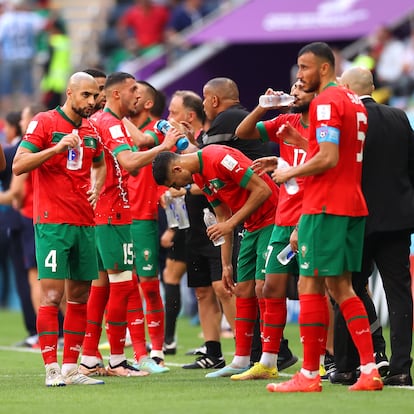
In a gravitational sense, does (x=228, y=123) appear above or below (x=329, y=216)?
above

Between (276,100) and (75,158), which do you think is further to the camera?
(75,158)

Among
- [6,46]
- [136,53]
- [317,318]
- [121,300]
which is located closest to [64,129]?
[121,300]

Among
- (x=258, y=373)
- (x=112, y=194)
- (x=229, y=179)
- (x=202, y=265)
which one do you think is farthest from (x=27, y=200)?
(x=258, y=373)

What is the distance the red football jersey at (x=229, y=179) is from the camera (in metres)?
9.22

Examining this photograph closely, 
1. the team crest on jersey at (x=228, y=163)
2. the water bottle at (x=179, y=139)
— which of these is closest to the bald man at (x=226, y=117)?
the water bottle at (x=179, y=139)

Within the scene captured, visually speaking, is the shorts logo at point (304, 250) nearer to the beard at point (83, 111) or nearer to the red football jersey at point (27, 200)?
the beard at point (83, 111)

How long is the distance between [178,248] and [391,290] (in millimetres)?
3595

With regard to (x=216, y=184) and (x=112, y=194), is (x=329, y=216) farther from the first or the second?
(x=112, y=194)

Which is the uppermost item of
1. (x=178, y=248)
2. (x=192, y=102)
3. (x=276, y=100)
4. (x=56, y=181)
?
(x=192, y=102)

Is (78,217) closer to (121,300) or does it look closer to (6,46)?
(121,300)

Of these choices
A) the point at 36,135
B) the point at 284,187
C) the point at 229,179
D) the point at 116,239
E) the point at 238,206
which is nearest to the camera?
the point at 36,135

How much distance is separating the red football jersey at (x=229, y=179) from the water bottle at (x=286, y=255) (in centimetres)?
55

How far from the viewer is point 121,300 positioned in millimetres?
10125

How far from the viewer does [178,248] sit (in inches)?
478
